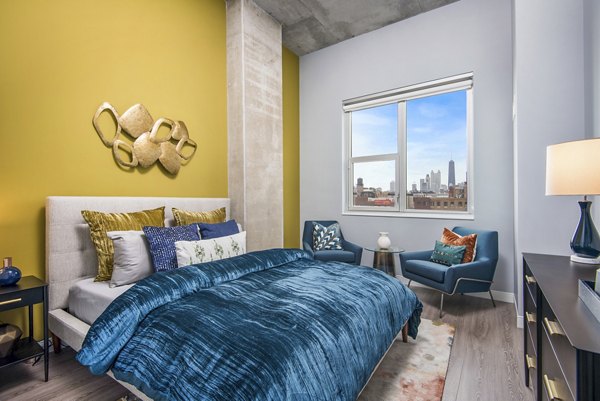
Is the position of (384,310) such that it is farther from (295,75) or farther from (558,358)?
(295,75)

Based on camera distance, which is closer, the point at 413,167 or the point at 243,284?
the point at 243,284

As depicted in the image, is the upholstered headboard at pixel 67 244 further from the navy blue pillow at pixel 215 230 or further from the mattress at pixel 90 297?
the navy blue pillow at pixel 215 230

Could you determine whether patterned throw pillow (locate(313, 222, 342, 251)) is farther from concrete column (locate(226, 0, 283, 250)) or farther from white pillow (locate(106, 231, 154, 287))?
white pillow (locate(106, 231, 154, 287))

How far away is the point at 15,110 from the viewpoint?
215 centimetres

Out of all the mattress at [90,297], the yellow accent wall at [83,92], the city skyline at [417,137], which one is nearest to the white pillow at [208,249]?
the mattress at [90,297]

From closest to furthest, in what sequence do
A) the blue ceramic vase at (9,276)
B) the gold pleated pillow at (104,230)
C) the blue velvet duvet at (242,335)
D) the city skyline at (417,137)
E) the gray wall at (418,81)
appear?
Result: the blue velvet duvet at (242,335)
the blue ceramic vase at (9,276)
the gold pleated pillow at (104,230)
the gray wall at (418,81)
the city skyline at (417,137)

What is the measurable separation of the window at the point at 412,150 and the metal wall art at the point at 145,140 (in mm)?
2398

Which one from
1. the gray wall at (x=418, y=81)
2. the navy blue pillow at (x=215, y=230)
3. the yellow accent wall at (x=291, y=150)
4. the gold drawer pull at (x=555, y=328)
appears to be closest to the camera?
the gold drawer pull at (x=555, y=328)

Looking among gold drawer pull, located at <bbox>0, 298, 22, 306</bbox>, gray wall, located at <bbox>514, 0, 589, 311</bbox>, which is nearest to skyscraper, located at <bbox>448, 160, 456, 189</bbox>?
gray wall, located at <bbox>514, 0, 589, 311</bbox>

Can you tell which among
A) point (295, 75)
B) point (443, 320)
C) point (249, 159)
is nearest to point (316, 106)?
point (295, 75)

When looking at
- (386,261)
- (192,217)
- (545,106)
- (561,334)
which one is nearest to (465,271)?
(386,261)

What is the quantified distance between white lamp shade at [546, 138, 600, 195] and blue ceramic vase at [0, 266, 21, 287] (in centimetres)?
323

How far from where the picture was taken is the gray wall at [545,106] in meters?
2.37

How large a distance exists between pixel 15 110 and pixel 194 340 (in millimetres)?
2164
